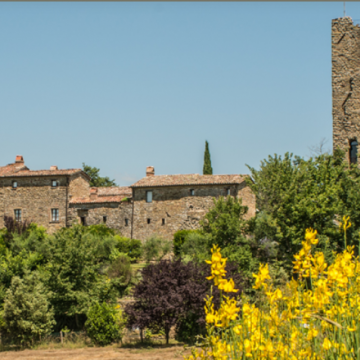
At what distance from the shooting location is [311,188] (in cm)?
2236

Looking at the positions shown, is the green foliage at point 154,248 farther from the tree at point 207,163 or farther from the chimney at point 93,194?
the tree at point 207,163

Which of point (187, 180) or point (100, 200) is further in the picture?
point (100, 200)

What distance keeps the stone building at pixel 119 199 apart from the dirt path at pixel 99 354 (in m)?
19.2


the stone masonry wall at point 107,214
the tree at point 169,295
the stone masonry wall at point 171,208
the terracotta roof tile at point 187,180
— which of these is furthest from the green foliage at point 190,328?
the stone masonry wall at point 107,214

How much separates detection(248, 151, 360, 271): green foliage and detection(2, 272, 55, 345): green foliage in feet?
33.5

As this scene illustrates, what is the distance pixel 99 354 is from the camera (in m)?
17.3

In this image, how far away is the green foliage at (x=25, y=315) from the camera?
19.3 m

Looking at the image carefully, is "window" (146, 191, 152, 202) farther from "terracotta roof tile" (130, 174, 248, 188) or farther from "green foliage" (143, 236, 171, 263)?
"green foliage" (143, 236, 171, 263)

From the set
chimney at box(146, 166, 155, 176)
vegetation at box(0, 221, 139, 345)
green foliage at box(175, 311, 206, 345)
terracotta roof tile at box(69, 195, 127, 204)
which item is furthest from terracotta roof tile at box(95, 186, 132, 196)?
green foliage at box(175, 311, 206, 345)

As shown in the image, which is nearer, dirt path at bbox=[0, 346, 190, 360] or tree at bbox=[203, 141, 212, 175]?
dirt path at bbox=[0, 346, 190, 360]

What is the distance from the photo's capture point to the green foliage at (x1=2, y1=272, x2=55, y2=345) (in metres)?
19.3

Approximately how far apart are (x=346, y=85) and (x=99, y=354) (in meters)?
17.2

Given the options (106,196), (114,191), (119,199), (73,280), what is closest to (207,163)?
(114,191)

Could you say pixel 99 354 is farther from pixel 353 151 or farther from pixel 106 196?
pixel 106 196
